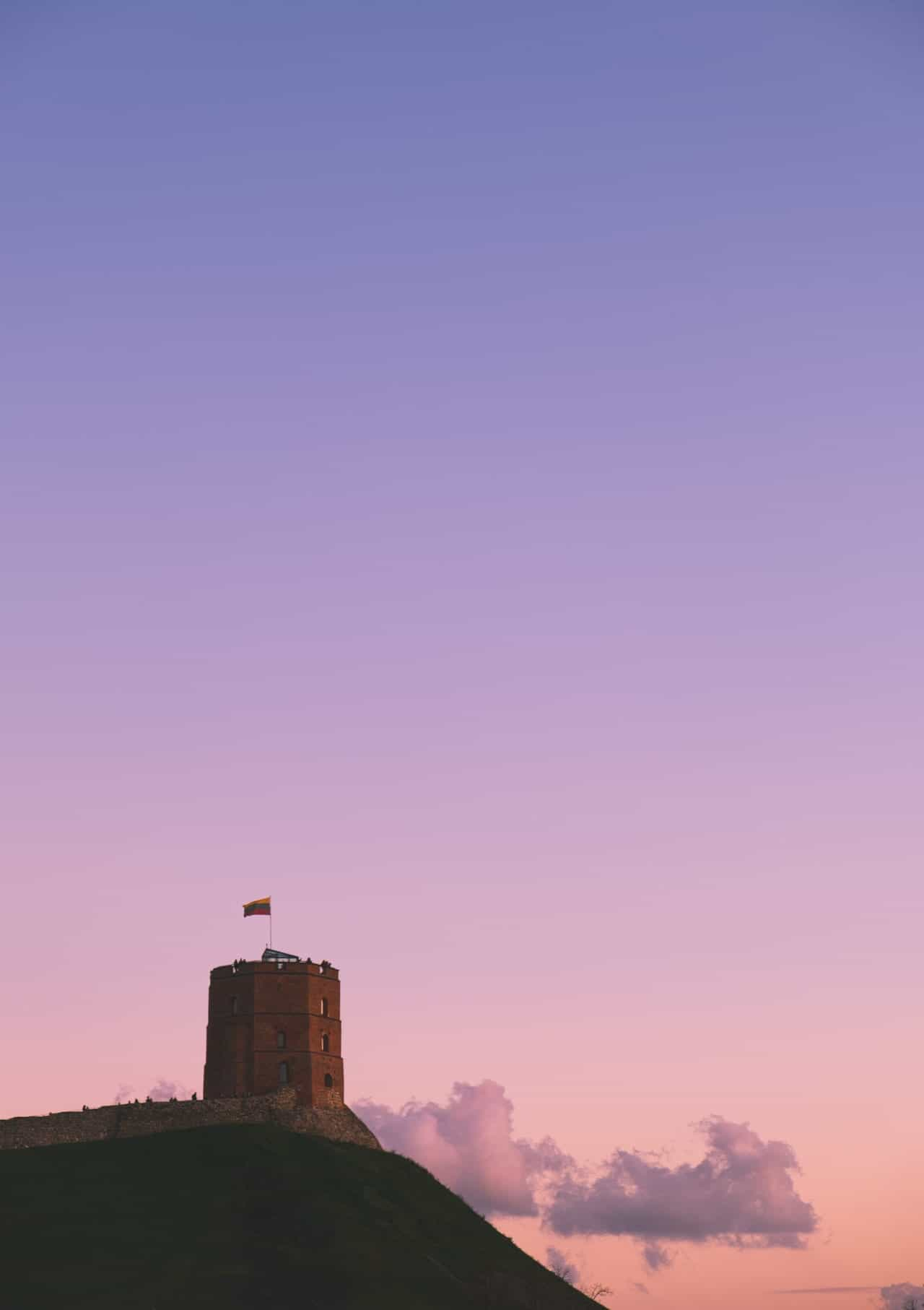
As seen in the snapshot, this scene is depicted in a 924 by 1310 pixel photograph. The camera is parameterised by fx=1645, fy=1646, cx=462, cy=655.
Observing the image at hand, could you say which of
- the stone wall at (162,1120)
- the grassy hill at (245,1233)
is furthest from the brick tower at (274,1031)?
the grassy hill at (245,1233)

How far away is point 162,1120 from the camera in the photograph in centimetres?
9362

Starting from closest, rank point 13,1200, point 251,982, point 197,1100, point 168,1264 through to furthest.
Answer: point 168,1264
point 13,1200
point 197,1100
point 251,982

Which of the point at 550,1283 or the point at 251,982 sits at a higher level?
the point at 251,982

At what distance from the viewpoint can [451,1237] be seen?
86500 millimetres

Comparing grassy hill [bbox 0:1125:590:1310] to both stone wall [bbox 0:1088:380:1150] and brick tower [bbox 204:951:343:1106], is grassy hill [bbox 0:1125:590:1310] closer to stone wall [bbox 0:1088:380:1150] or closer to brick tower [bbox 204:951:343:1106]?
stone wall [bbox 0:1088:380:1150]

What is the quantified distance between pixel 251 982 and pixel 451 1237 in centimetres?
2207

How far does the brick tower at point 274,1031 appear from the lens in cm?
9944

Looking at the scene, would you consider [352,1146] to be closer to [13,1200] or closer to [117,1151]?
[117,1151]

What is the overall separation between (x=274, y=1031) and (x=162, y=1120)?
31.0ft

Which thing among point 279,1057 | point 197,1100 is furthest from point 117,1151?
point 279,1057

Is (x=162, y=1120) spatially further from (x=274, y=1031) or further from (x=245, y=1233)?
(x=245, y=1233)

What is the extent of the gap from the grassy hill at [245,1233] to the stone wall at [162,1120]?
1451 millimetres

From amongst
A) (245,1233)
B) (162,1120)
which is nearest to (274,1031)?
(162,1120)

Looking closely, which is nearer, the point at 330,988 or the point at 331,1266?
the point at 331,1266
